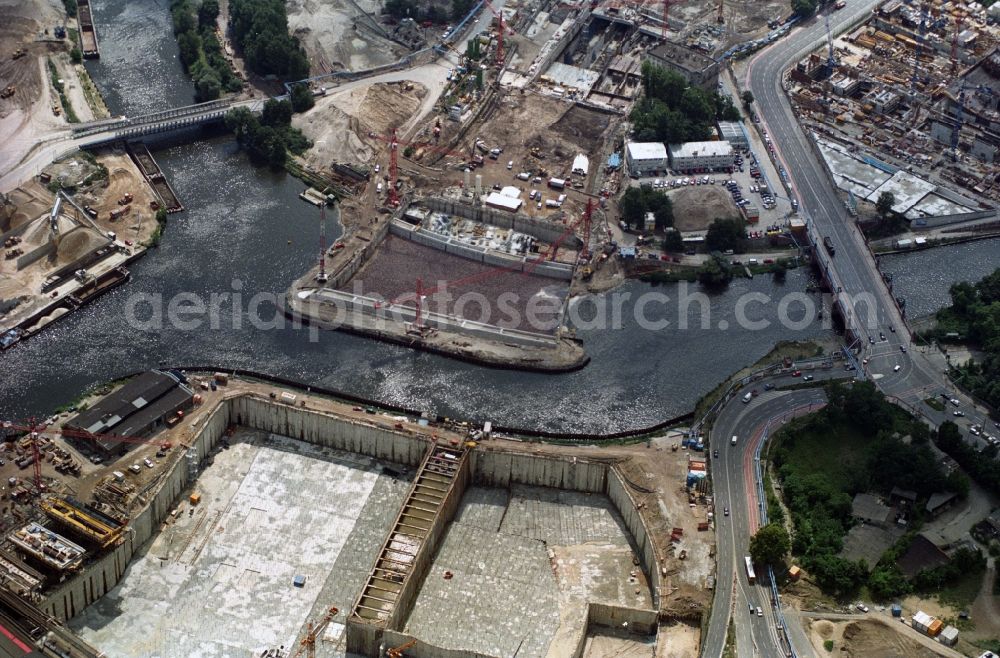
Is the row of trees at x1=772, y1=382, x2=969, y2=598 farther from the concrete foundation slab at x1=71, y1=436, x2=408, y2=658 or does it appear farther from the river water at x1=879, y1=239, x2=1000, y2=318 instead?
the concrete foundation slab at x1=71, y1=436, x2=408, y2=658

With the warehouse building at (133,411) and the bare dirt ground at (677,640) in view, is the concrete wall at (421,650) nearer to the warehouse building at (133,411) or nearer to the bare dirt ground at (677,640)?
the bare dirt ground at (677,640)

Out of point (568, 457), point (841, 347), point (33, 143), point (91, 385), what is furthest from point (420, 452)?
point (33, 143)

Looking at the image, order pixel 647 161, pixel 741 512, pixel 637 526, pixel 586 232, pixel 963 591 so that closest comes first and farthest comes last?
1. pixel 963 591
2. pixel 637 526
3. pixel 741 512
4. pixel 586 232
5. pixel 647 161

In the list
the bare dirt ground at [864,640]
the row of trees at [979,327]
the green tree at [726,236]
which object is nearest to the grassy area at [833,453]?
the row of trees at [979,327]

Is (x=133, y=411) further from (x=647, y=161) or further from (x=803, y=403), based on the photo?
(x=647, y=161)

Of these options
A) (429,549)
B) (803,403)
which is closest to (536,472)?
(429,549)

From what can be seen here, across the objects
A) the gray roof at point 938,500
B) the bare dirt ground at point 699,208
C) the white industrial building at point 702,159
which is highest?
the white industrial building at point 702,159

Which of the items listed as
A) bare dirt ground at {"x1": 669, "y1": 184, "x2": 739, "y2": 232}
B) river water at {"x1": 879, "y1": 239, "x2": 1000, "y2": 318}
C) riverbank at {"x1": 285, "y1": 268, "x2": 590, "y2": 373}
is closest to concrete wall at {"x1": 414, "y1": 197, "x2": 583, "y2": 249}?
bare dirt ground at {"x1": 669, "y1": 184, "x2": 739, "y2": 232}
